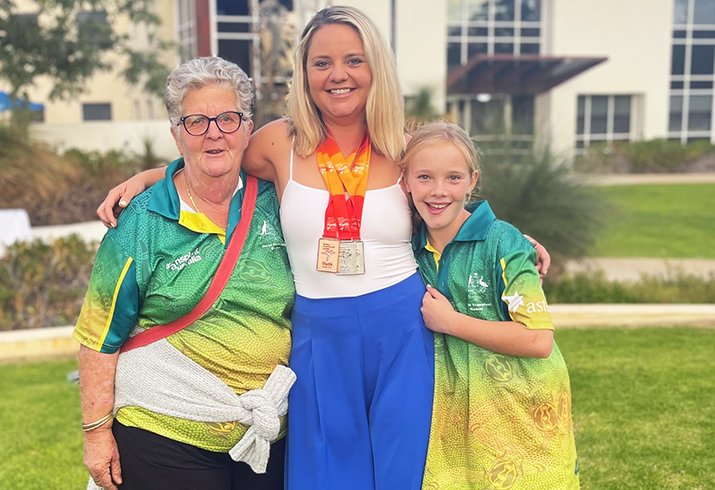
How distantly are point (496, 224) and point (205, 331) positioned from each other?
1.01 m

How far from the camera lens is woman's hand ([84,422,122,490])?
2.42m

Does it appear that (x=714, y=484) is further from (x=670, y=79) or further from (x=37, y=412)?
(x=670, y=79)

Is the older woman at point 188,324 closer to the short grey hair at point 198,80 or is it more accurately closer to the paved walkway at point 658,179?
the short grey hair at point 198,80

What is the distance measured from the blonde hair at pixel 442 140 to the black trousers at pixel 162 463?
3.89ft

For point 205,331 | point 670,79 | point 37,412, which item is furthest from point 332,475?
point 670,79

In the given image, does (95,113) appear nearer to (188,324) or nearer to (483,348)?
(188,324)

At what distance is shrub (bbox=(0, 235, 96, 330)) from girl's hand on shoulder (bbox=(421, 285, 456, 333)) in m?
5.33

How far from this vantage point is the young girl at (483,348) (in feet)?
7.70

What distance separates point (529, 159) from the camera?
27.7ft

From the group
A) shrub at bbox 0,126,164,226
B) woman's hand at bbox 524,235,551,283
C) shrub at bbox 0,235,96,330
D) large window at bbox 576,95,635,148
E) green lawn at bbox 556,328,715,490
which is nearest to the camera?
woman's hand at bbox 524,235,551,283

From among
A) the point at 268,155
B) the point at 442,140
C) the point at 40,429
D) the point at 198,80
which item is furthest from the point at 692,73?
the point at 198,80

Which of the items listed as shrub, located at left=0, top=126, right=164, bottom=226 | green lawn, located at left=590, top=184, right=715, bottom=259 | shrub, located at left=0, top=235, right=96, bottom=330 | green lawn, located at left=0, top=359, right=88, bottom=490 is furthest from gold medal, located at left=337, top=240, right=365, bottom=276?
shrub, located at left=0, top=126, right=164, bottom=226

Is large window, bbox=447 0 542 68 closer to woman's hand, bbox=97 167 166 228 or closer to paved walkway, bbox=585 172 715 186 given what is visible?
paved walkway, bbox=585 172 715 186

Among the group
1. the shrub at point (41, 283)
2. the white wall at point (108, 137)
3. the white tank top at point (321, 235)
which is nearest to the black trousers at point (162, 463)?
the white tank top at point (321, 235)
